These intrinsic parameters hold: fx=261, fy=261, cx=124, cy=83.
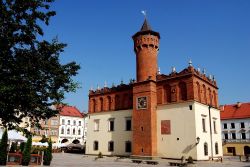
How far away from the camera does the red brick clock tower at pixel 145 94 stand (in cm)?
3341

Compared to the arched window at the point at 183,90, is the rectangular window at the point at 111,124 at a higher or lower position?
lower

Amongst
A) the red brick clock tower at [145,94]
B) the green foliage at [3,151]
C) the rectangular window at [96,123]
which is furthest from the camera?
the rectangular window at [96,123]

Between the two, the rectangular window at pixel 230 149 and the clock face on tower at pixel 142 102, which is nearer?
the clock face on tower at pixel 142 102

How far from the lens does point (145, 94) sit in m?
34.8

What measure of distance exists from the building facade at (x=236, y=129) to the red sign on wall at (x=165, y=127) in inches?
1081

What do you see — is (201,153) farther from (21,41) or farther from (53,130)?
(53,130)

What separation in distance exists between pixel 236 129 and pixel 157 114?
28.5 m

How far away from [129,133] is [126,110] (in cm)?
343

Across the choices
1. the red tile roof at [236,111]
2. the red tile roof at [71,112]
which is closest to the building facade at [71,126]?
the red tile roof at [71,112]

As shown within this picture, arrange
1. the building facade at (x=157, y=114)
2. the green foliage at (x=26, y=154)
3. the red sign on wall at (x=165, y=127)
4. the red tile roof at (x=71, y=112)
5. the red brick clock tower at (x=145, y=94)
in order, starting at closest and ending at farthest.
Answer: the green foliage at (x=26, y=154) < the building facade at (x=157, y=114) < the red sign on wall at (x=165, y=127) < the red brick clock tower at (x=145, y=94) < the red tile roof at (x=71, y=112)

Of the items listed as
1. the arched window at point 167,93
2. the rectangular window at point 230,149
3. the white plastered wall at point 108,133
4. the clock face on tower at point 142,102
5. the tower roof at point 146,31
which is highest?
the tower roof at point 146,31

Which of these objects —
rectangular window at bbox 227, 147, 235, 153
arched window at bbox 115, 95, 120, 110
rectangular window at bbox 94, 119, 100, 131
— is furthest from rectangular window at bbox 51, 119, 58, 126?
rectangular window at bbox 227, 147, 235, 153

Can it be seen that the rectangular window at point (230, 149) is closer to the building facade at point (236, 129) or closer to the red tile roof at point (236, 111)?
the building facade at point (236, 129)

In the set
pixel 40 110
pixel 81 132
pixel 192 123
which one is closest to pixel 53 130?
pixel 81 132
